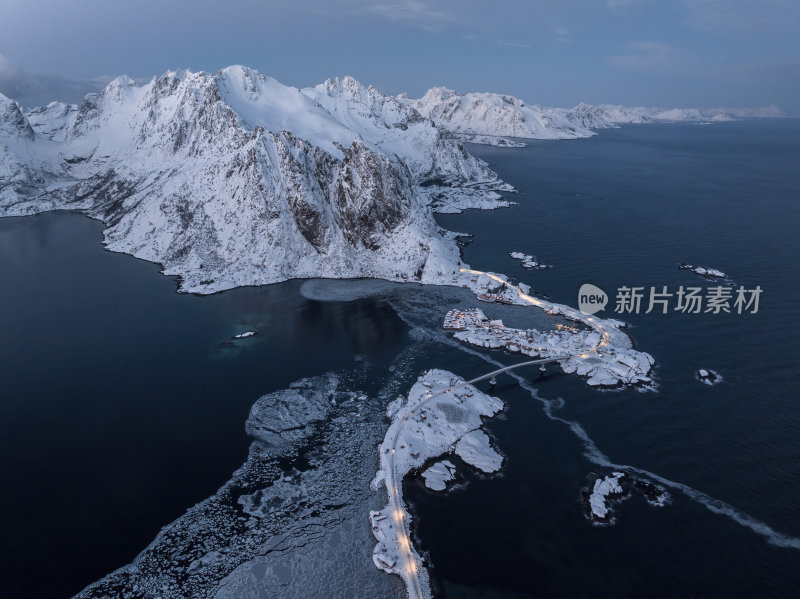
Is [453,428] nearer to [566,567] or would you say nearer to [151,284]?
[566,567]

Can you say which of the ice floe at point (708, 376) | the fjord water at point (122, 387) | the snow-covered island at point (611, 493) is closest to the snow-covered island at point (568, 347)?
the ice floe at point (708, 376)

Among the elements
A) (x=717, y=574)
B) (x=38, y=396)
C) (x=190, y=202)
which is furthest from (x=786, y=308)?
(x=190, y=202)

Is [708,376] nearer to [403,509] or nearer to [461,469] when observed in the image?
[461,469]

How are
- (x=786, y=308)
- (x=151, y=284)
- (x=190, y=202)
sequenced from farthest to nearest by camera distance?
(x=190, y=202) < (x=151, y=284) < (x=786, y=308)

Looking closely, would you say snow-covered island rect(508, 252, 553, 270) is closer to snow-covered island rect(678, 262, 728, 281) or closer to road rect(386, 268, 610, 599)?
road rect(386, 268, 610, 599)

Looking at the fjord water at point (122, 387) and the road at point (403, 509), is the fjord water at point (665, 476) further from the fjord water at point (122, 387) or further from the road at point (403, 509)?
the fjord water at point (122, 387)

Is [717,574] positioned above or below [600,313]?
below
